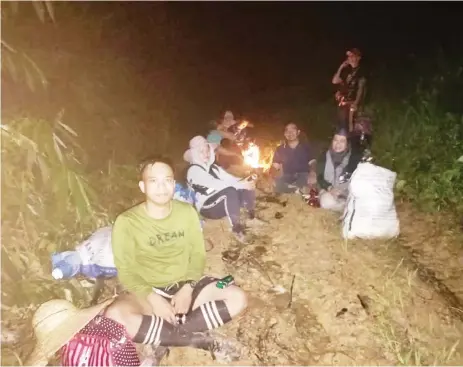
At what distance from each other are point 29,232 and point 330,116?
6.37 metres

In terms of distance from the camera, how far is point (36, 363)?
3523 millimetres

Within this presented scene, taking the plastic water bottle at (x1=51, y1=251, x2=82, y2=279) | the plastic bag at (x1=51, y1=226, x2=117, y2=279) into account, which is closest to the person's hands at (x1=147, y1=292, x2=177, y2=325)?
the plastic bag at (x1=51, y1=226, x2=117, y2=279)

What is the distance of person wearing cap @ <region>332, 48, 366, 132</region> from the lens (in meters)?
6.79

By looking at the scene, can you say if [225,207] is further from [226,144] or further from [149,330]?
[149,330]

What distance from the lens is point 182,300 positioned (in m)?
3.60

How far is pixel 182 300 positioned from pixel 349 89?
172 inches

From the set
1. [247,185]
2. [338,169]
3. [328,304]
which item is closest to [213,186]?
[247,185]

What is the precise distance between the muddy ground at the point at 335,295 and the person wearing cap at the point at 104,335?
0.21m

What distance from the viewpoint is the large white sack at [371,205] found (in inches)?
203

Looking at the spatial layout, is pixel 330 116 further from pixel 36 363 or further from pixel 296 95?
pixel 36 363

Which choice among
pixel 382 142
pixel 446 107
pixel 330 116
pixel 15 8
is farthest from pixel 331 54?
pixel 15 8

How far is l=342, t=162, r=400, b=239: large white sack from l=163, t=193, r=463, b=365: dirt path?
131mm

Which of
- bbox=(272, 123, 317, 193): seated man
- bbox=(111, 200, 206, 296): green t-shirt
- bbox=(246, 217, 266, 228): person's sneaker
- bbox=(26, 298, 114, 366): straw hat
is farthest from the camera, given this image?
bbox=(272, 123, 317, 193): seated man

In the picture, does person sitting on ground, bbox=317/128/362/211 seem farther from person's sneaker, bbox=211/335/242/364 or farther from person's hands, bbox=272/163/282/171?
person's sneaker, bbox=211/335/242/364
